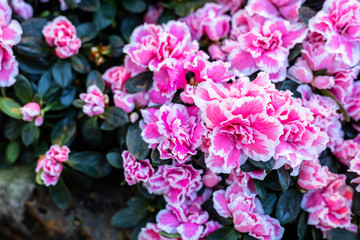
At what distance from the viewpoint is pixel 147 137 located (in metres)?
1.18

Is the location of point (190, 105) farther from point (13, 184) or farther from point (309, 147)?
point (13, 184)

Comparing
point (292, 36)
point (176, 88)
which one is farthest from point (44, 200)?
point (292, 36)

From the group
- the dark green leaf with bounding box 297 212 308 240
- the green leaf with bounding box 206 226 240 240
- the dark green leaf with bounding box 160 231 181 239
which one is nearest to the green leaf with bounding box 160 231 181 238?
the dark green leaf with bounding box 160 231 181 239

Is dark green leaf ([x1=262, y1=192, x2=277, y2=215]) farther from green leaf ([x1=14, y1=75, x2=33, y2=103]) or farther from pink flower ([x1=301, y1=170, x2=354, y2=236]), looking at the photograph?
green leaf ([x1=14, y1=75, x2=33, y2=103])

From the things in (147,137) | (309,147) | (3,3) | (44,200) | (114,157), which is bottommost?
(44,200)

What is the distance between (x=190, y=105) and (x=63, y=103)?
0.58 metres

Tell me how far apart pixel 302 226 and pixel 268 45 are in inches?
25.2

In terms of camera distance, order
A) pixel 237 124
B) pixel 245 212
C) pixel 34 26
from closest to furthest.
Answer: pixel 237 124 < pixel 245 212 < pixel 34 26

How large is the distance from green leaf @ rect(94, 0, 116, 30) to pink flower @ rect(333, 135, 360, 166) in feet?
3.46

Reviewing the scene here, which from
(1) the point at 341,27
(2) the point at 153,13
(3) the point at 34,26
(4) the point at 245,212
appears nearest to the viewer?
(4) the point at 245,212

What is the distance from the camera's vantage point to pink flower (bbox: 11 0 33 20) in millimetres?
1431

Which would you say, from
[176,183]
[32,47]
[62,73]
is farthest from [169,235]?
[32,47]

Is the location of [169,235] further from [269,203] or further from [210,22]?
[210,22]

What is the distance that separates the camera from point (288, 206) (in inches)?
50.4
